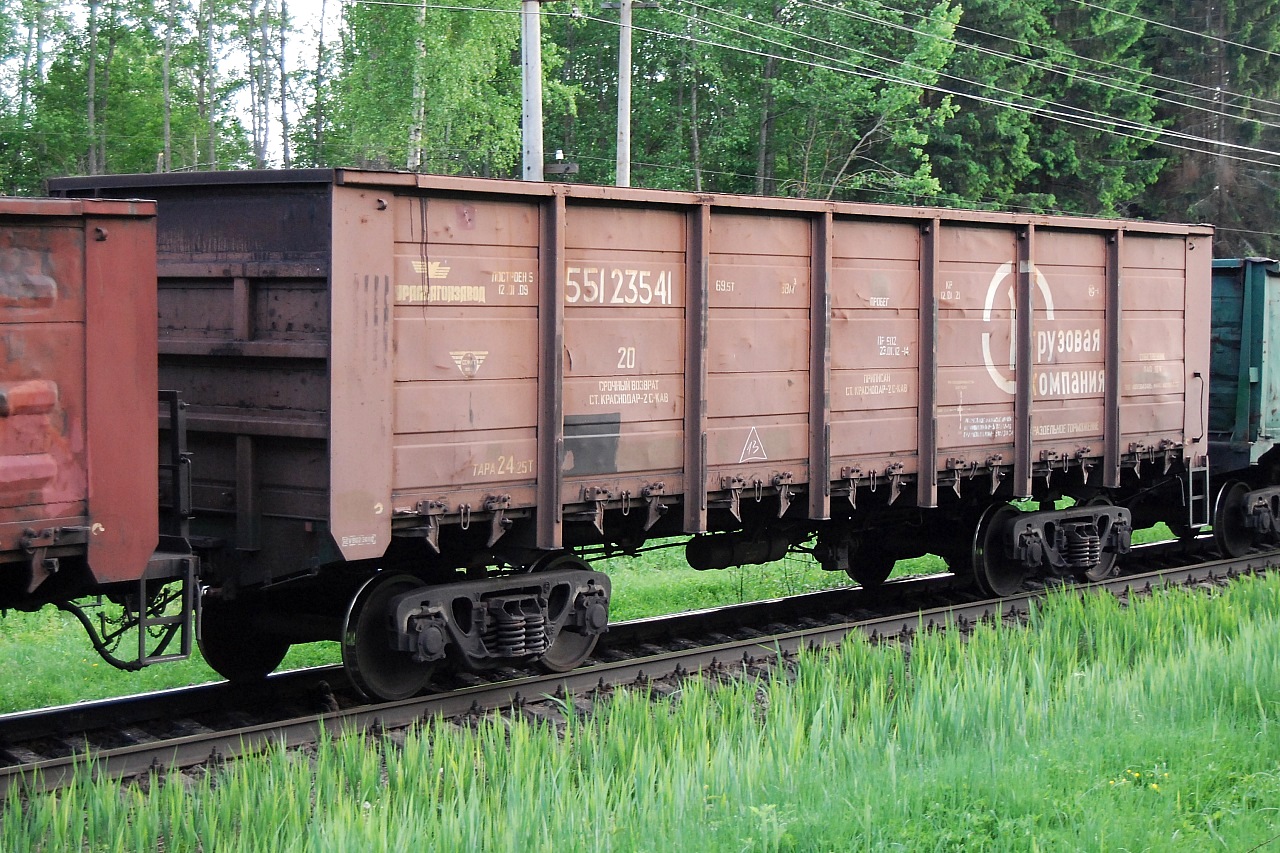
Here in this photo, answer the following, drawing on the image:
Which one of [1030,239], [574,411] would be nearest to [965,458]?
[1030,239]

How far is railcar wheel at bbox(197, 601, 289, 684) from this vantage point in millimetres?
8961

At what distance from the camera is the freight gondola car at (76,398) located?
6.35 m

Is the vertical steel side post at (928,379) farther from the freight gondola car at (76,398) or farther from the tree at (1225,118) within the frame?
the tree at (1225,118)

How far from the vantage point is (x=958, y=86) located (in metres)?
38.6

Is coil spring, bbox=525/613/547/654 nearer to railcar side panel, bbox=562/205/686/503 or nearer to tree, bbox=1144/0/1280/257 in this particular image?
railcar side panel, bbox=562/205/686/503

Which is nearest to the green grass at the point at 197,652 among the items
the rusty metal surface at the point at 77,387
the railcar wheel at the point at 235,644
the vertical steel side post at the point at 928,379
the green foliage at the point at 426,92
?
the railcar wheel at the point at 235,644

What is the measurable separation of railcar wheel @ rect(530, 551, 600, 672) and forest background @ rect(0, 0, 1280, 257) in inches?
949

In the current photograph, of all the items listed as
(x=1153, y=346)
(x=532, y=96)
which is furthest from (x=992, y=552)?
(x=532, y=96)

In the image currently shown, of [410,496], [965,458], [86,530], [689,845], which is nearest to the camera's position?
[689,845]

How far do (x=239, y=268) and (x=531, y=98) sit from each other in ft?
35.7

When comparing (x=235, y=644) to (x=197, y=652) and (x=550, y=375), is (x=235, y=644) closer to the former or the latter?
(x=197, y=652)

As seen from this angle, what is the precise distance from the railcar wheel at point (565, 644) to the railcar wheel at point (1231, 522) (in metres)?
8.52

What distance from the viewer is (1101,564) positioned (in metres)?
13.1

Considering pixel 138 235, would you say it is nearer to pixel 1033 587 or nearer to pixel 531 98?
pixel 1033 587
